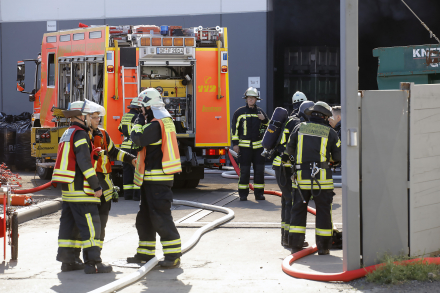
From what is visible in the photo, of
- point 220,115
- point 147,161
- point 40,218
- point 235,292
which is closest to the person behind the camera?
point 235,292

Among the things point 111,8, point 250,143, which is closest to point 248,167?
point 250,143

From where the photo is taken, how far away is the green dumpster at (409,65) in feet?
33.7

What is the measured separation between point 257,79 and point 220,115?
601cm

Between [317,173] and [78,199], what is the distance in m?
2.45

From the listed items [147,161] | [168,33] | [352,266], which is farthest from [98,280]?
[168,33]

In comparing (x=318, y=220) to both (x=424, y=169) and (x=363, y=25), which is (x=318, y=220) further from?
(x=363, y=25)

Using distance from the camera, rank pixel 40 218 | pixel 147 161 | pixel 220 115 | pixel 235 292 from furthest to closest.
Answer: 1. pixel 220 115
2. pixel 40 218
3. pixel 147 161
4. pixel 235 292

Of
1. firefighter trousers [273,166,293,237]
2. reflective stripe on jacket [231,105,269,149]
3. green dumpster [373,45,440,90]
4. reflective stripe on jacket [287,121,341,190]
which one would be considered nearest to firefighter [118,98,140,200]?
reflective stripe on jacket [231,105,269,149]

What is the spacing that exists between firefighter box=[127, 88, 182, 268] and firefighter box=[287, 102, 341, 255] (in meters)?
1.34

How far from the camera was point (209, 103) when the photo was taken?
10.9 metres

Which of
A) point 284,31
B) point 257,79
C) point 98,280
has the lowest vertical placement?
point 98,280

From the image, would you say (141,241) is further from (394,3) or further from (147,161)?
(394,3)

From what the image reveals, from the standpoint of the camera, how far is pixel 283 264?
17.8 ft

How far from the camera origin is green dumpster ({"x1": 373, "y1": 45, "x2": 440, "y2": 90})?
405 inches
